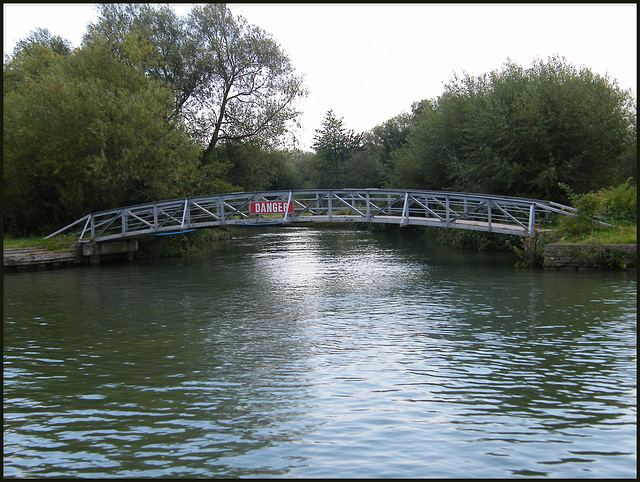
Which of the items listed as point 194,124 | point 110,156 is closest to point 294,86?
point 194,124

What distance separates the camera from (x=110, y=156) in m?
31.7

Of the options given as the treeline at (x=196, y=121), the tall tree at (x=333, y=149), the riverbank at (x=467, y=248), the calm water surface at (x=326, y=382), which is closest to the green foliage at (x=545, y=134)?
the treeline at (x=196, y=121)

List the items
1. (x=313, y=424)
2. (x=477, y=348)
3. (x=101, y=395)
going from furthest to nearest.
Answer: (x=477, y=348) < (x=101, y=395) < (x=313, y=424)

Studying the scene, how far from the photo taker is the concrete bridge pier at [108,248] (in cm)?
3150

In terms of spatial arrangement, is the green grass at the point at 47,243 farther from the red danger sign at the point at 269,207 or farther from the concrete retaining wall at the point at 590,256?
the concrete retaining wall at the point at 590,256

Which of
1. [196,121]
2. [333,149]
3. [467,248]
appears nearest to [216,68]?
[196,121]

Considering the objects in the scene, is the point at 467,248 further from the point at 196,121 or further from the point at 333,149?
the point at 333,149

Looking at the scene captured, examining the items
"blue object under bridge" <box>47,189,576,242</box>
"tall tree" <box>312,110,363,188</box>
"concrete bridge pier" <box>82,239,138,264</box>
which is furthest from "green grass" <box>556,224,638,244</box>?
"tall tree" <box>312,110,363,188</box>

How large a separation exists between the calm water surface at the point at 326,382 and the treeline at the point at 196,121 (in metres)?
12.7

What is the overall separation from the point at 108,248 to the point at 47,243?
3002 millimetres

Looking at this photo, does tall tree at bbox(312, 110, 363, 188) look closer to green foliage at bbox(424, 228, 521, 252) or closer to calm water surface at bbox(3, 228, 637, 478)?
green foliage at bbox(424, 228, 521, 252)

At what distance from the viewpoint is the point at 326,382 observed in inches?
393

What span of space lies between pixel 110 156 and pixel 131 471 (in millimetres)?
27140

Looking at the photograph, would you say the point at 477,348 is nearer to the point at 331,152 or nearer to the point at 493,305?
the point at 493,305
